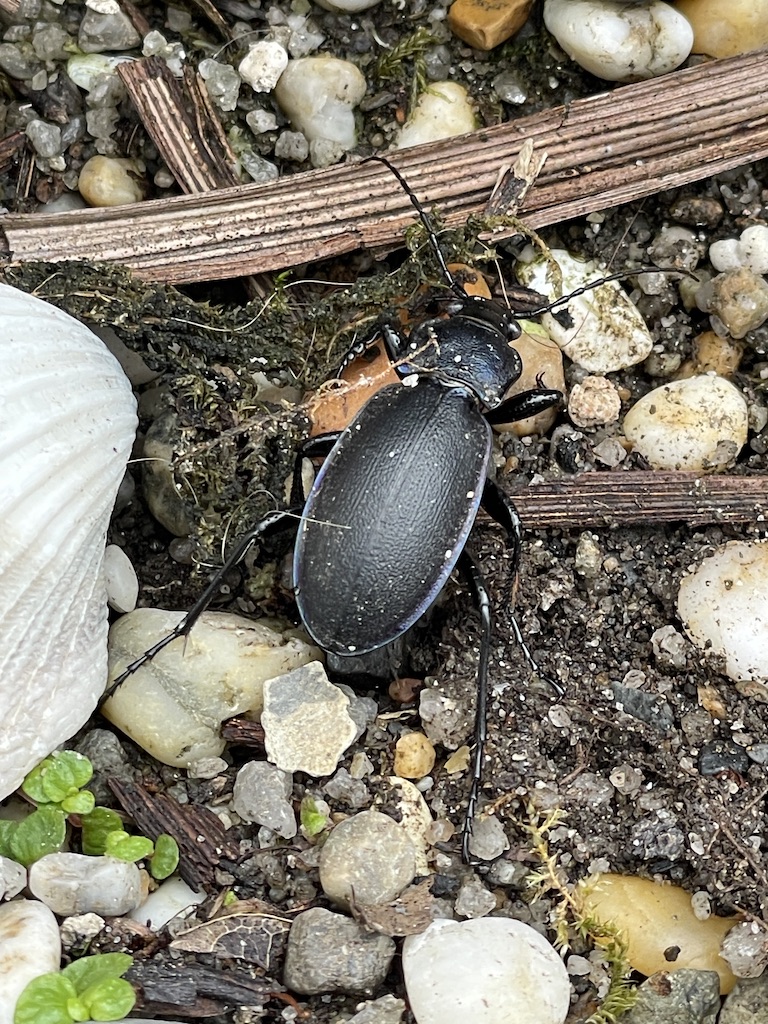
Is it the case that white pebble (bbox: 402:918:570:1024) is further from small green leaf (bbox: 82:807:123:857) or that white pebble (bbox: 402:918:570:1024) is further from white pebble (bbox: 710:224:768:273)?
white pebble (bbox: 710:224:768:273)

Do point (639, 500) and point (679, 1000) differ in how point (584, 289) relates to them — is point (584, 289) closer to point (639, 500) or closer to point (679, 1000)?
point (639, 500)

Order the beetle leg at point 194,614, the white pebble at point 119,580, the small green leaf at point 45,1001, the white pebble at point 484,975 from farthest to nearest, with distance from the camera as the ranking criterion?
the white pebble at point 119,580 → the beetle leg at point 194,614 → the white pebble at point 484,975 → the small green leaf at point 45,1001

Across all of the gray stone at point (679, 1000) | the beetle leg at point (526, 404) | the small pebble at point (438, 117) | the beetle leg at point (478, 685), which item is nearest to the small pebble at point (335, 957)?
the beetle leg at point (478, 685)

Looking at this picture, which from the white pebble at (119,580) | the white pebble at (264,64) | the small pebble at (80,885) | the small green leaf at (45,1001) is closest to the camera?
the small green leaf at (45,1001)

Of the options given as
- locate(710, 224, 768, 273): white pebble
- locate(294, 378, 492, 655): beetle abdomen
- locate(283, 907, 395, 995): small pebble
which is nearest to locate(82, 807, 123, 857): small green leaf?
locate(283, 907, 395, 995): small pebble

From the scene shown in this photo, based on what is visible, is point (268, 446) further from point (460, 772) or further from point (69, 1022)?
point (69, 1022)

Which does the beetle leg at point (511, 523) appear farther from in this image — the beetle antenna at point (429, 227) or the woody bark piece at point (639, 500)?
the beetle antenna at point (429, 227)

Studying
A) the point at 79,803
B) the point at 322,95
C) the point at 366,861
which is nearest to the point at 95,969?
the point at 79,803
